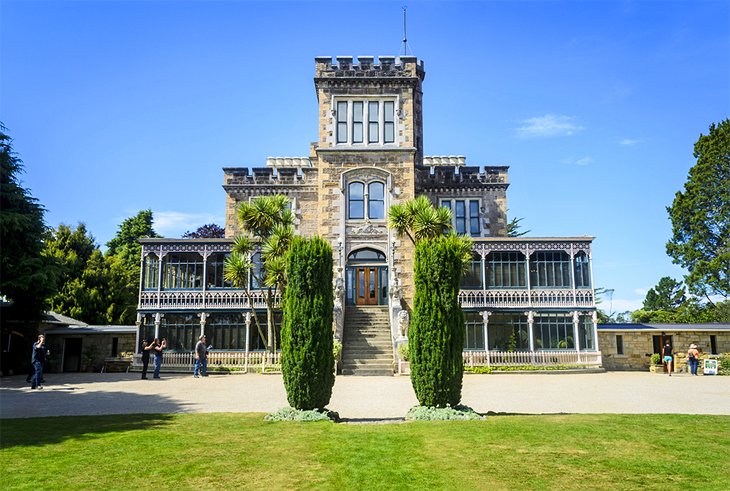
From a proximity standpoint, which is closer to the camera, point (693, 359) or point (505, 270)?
point (693, 359)

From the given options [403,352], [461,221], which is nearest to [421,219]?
[403,352]

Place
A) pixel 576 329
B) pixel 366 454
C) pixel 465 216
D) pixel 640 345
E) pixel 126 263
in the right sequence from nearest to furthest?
pixel 366 454 < pixel 576 329 < pixel 640 345 < pixel 465 216 < pixel 126 263

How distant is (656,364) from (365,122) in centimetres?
1968

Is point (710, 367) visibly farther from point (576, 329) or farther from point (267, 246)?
point (267, 246)

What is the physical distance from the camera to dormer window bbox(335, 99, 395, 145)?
3195cm

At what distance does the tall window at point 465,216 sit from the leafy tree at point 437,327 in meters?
21.6

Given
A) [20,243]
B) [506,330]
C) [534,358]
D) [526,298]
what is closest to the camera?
[20,243]

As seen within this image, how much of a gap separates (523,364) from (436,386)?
57.3ft

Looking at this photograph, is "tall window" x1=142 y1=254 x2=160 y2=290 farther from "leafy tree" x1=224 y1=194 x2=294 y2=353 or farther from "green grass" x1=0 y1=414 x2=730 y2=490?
"green grass" x1=0 y1=414 x2=730 y2=490

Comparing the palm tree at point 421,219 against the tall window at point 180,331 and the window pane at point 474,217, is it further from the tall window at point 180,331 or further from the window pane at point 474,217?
the tall window at point 180,331

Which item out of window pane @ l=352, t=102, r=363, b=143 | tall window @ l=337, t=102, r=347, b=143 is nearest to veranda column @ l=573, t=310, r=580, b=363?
window pane @ l=352, t=102, r=363, b=143

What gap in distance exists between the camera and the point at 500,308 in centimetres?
3000

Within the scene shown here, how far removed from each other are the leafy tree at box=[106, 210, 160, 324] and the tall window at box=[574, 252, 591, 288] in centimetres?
2299

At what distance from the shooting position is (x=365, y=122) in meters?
32.0
